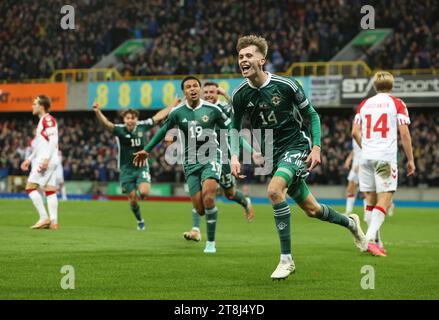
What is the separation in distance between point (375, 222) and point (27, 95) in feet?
109

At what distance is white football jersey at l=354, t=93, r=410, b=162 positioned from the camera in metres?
11.2

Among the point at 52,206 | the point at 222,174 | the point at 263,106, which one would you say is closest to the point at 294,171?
the point at 263,106

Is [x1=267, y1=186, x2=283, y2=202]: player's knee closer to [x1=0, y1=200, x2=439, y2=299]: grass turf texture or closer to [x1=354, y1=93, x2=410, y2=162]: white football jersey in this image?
[x1=0, y1=200, x2=439, y2=299]: grass turf texture

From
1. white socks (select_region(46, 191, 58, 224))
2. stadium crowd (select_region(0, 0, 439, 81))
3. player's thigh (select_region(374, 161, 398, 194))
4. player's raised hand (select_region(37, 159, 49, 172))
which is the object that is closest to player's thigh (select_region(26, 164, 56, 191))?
white socks (select_region(46, 191, 58, 224))

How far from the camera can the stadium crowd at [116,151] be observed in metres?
33.7

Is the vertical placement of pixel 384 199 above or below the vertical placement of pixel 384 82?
below

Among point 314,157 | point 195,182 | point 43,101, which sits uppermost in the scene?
point 43,101

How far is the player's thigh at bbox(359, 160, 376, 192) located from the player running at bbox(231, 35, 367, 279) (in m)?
2.50

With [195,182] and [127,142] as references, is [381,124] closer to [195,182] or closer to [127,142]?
[195,182]

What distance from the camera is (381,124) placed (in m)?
11.3

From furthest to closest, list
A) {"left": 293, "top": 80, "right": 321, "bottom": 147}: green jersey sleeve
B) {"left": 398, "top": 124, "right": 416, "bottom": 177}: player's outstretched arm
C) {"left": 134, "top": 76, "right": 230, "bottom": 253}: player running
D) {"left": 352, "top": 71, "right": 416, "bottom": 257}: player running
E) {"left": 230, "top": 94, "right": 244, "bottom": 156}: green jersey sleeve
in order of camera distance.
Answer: {"left": 134, "top": 76, "right": 230, "bottom": 253}: player running → {"left": 352, "top": 71, "right": 416, "bottom": 257}: player running → {"left": 398, "top": 124, "right": 416, "bottom": 177}: player's outstretched arm → {"left": 230, "top": 94, "right": 244, "bottom": 156}: green jersey sleeve → {"left": 293, "top": 80, "right": 321, "bottom": 147}: green jersey sleeve

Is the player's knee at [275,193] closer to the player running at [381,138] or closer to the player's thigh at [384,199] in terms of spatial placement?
the player running at [381,138]
